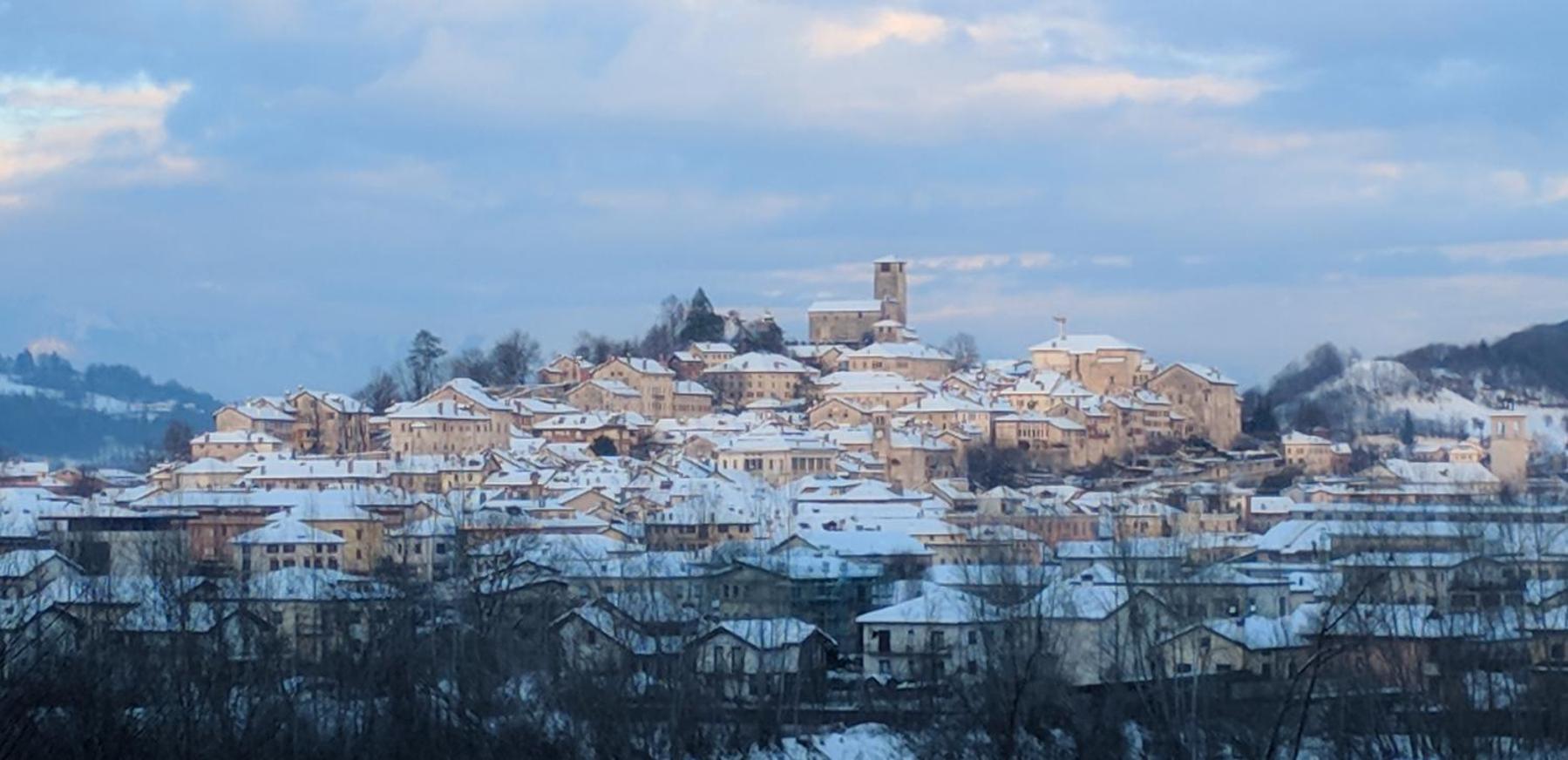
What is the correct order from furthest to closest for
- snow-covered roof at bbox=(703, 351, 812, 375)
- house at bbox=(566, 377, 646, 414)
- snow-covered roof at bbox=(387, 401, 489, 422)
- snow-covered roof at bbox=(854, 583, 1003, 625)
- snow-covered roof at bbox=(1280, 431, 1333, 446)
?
snow-covered roof at bbox=(703, 351, 812, 375), house at bbox=(566, 377, 646, 414), snow-covered roof at bbox=(1280, 431, 1333, 446), snow-covered roof at bbox=(387, 401, 489, 422), snow-covered roof at bbox=(854, 583, 1003, 625)

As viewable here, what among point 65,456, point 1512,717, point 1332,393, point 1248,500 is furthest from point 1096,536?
point 65,456

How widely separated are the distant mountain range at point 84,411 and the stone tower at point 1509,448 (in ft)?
151

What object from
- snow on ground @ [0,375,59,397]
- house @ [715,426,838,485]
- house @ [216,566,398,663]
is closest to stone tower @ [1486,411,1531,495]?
house @ [715,426,838,485]

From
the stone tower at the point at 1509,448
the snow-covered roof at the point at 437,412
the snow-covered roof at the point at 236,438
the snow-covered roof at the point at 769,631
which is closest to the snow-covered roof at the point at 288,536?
the snow-covered roof at the point at 769,631

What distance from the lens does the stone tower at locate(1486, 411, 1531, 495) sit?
5444 cm

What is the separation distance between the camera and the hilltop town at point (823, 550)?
83.7ft

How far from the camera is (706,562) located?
109 feet

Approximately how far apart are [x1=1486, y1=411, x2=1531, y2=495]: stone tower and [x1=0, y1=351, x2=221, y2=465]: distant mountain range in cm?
4615

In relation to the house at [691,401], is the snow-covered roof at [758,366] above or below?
above

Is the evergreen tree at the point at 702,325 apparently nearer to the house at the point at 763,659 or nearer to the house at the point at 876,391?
the house at the point at 876,391

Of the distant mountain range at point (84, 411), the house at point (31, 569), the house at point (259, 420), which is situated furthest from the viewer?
the distant mountain range at point (84, 411)

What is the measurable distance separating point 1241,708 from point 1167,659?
1599 mm

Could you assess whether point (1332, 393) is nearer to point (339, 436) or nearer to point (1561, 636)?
point (339, 436)

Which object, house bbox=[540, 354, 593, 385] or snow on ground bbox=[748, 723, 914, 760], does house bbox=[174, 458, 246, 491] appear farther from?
snow on ground bbox=[748, 723, 914, 760]
